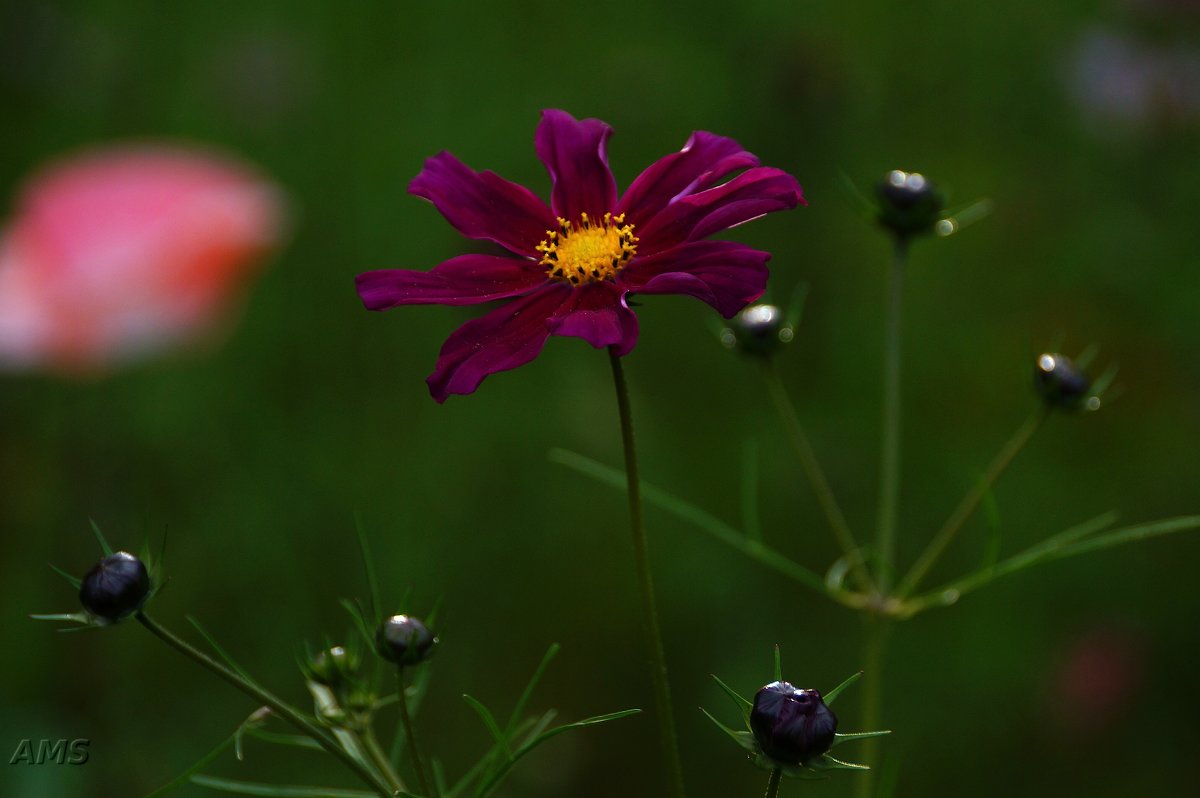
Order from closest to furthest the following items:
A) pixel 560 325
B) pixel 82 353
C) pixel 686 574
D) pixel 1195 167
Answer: pixel 560 325, pixel 82 353, pixel 686 574, pixel 1195 167

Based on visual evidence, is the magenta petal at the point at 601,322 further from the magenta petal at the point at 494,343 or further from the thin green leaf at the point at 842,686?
the thin green leaf at the point at 842,686

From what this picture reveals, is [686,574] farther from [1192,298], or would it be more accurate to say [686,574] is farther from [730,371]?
[1192,298]

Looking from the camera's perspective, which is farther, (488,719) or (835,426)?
(835,426)

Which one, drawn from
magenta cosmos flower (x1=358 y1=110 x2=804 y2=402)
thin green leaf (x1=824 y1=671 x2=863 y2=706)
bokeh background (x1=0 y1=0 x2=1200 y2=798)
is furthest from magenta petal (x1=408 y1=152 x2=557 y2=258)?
bokeh background (x1=0 y1=0 x2=1200 y2=798)

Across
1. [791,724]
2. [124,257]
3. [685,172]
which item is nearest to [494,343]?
[685,172]

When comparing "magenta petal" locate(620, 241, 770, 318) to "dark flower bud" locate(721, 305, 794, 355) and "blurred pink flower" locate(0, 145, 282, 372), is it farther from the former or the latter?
"blurred pink flower" locate(0, 145, 282, 372)

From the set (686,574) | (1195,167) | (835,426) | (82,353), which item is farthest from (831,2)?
(82,353)

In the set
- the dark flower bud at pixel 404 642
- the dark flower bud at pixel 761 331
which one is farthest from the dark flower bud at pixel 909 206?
the dark flower bud at pixel 404 642
